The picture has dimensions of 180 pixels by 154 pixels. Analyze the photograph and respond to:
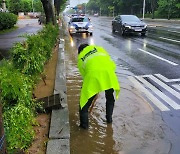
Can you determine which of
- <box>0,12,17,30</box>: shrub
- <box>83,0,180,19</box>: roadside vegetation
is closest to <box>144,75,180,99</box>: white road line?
<box>0,12,17,30</box>: shrub

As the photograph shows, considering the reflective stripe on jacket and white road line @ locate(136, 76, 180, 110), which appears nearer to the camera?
the reflective stripe on jacket

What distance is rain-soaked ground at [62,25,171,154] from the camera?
4340mm

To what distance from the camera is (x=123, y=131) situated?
16.1ft

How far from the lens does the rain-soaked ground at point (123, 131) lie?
14.2 feet

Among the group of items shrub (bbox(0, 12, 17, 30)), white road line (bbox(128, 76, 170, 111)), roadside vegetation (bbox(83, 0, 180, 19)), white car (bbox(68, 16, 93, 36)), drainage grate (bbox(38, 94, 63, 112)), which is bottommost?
white road line (bbox(128, 76, 170, 111))

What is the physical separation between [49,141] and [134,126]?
1.62 meters

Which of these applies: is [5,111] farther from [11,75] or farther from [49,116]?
[49,116]

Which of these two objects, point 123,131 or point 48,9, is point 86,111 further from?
point 48,9

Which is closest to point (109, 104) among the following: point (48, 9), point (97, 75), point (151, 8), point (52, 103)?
point (97, 75)

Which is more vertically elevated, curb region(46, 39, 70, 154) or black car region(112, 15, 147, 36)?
black car region(112, 15, 147, 36)

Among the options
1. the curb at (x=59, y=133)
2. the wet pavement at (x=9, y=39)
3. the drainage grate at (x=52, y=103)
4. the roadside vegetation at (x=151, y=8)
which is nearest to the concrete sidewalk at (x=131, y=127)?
the curb at (x=59, y=133)

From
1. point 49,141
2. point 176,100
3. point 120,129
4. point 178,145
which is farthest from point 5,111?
point 176,100

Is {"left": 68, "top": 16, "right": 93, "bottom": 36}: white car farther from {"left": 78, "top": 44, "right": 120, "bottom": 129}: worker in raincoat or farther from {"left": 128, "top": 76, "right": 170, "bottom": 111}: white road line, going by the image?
{"left": 78, "top": 44, "right": 120, "bottom": 129}: worker in raincoat

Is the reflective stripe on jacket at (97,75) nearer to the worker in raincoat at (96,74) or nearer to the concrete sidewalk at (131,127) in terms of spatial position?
the worker in raincoat at (96,74)
